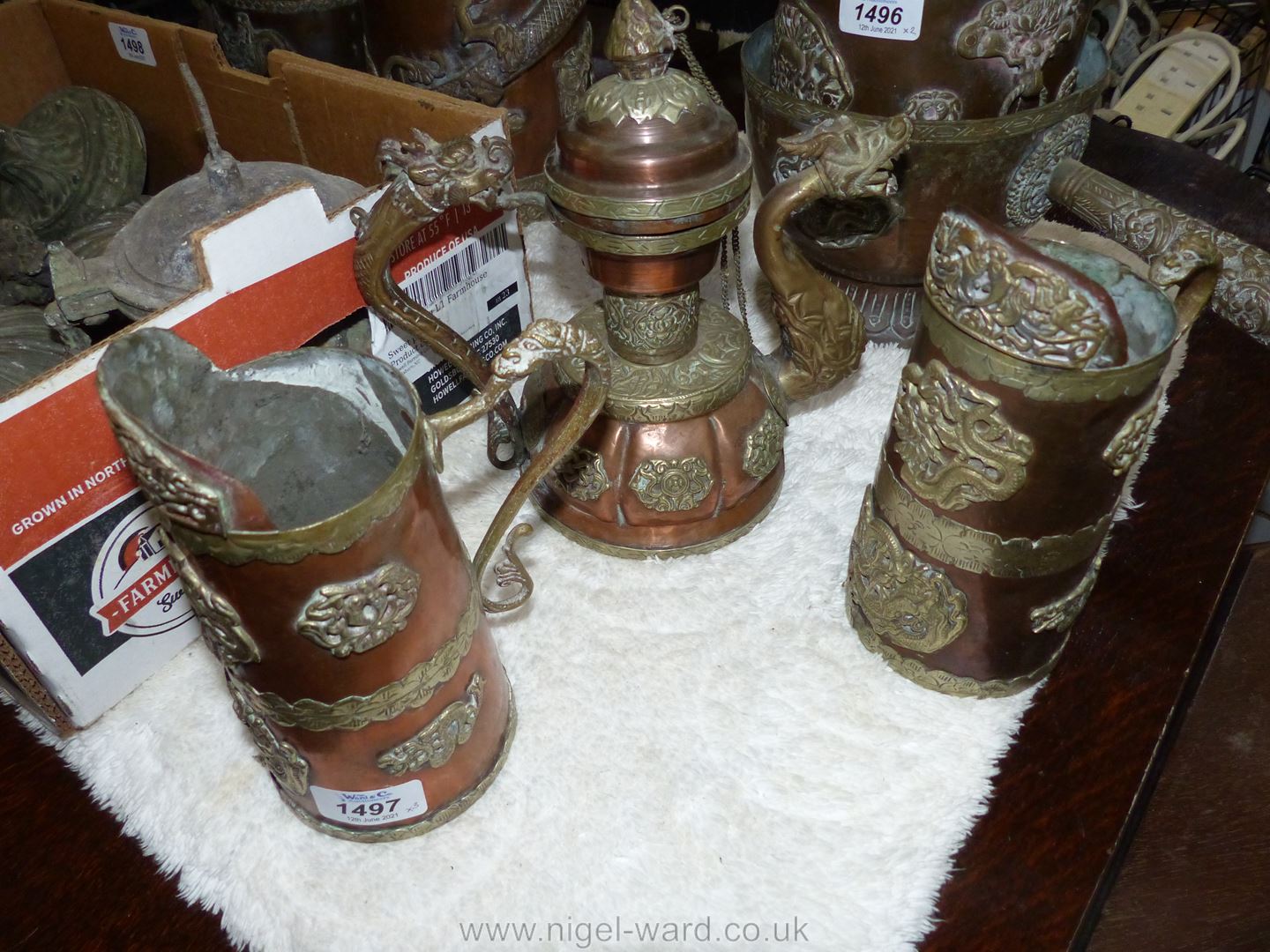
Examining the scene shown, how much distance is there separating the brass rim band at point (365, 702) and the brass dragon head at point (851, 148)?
42 cm

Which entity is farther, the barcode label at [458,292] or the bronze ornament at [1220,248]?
the barcode label at [458,292]

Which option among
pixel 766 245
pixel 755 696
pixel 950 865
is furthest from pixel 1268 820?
pixel 766 245

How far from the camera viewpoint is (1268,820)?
81 cm

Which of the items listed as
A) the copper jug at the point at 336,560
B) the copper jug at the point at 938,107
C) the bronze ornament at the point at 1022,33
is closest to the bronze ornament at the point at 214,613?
the copper jug at the point at 336,560

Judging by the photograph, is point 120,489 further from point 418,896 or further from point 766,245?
point 766,245

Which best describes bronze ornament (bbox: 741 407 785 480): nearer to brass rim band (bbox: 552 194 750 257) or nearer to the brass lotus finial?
brass rim band (bbox: 552 194 750 257)

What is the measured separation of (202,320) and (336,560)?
32cm

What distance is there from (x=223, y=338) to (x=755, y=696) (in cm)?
50

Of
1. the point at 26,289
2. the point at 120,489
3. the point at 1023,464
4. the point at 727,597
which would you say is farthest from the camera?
the point at 26,289

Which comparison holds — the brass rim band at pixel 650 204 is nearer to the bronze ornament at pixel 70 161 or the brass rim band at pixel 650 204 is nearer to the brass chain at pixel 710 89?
the brass chain at pixel 710 89

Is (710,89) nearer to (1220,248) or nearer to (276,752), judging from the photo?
(1220,248)

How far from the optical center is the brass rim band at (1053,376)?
581 mm

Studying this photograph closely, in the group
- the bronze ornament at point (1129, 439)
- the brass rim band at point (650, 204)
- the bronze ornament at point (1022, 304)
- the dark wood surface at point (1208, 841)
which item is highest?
the bronze ornament at point (1022, 304)

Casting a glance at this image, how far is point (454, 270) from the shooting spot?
97 cm
